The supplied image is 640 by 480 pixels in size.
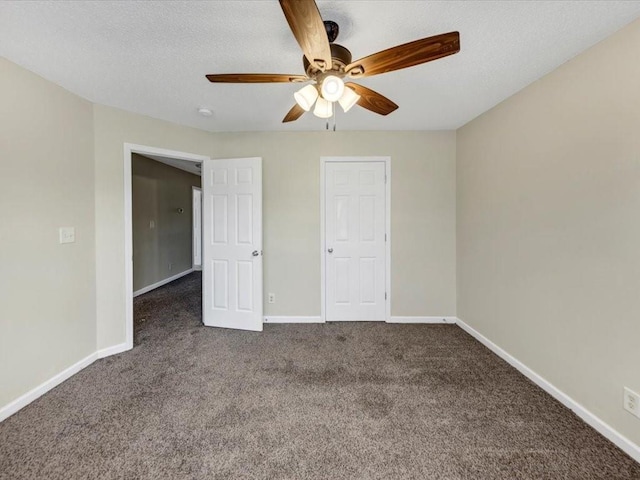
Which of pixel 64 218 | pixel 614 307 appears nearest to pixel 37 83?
pixel 64 218

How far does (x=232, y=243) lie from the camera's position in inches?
116

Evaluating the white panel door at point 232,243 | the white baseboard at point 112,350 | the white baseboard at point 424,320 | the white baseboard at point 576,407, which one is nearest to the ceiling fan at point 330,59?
the white panel door at point 232,243

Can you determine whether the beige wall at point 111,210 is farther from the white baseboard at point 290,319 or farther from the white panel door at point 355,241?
the white panel door at point 355,241

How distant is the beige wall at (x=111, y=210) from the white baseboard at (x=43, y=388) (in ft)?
0.58

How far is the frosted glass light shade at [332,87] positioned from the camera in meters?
1.33

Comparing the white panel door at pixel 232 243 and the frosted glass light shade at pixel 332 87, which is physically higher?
the frosted glass light shade at pixel 332 87

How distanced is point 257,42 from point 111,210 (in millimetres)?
2002

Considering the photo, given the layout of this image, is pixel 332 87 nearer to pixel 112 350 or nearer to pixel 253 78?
pixel 253 78

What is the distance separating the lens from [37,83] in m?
1.87

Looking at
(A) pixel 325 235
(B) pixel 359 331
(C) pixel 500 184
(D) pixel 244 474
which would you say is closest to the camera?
(D) pixel 244 474

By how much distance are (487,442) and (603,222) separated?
1431 mm

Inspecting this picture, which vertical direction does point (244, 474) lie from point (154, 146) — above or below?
below

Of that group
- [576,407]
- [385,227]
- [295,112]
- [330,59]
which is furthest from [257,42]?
[576,407]

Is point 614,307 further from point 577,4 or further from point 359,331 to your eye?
point 359,331
